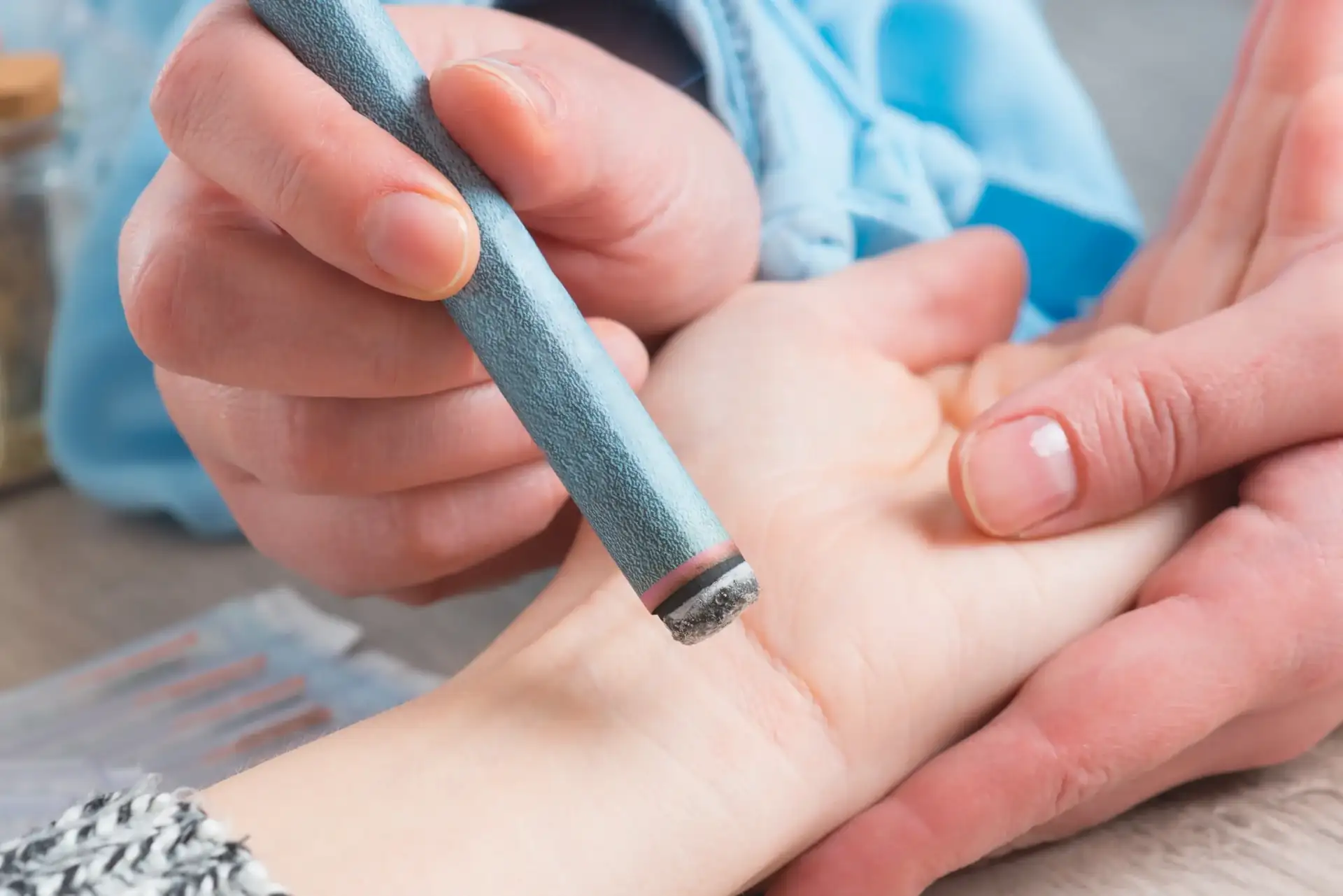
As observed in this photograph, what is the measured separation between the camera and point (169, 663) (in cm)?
56

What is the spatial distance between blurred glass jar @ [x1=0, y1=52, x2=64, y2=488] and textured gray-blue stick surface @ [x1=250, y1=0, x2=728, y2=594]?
1.42 ft

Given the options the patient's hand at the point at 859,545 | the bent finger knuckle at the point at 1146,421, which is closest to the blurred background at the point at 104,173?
the patient's hand at the point at 859,545

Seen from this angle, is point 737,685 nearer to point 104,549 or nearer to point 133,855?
point 133,855

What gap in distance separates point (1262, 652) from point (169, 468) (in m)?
0.55

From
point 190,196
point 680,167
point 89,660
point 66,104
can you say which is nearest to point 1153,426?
point 680,167

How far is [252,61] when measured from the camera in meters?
0.33

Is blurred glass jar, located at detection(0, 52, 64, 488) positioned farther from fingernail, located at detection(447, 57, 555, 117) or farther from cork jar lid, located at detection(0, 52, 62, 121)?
fingernail, located at detection(447, 57, 555, 117)

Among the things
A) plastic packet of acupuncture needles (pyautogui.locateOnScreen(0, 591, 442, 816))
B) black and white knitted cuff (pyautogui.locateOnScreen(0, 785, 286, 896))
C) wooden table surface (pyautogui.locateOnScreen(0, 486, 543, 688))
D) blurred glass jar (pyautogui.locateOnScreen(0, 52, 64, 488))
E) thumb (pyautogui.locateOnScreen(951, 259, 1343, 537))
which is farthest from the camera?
blurred glass jar (pyautogui.locateOnScreen(0, 52, 64, 488))

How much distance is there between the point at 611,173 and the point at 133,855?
238 millimetres

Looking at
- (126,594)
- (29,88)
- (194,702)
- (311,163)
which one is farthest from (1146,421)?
(29,88)

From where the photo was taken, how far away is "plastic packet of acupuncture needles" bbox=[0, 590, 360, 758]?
515 millimetres

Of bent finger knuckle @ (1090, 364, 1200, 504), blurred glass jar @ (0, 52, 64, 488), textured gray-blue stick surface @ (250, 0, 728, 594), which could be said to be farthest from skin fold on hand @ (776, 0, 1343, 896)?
blurred glass jar @ (0, 52, 64, 488)

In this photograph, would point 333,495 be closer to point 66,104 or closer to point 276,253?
point 276,253

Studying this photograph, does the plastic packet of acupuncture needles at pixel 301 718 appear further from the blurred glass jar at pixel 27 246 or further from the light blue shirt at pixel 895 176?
the blurred glass jar at pixel 27 246
